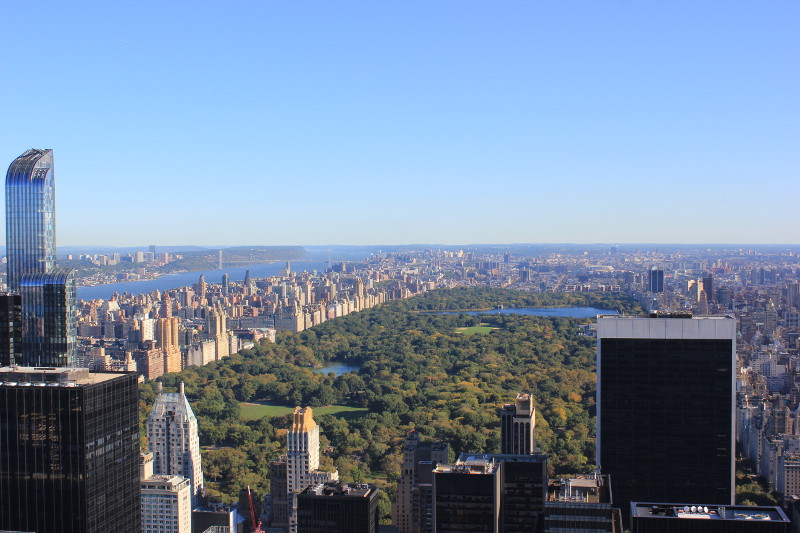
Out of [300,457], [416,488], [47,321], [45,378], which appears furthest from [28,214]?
[416,488]

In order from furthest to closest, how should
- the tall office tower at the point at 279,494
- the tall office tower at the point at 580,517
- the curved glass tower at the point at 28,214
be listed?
the tall office tower at the point at 279,494, the curved glass tower at the point at 28,214, the tall office tower at the point at 580,517

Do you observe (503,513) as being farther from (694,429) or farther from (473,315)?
(473,315)

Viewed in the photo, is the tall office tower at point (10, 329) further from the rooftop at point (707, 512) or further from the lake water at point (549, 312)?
the lake water at point (549, 312)

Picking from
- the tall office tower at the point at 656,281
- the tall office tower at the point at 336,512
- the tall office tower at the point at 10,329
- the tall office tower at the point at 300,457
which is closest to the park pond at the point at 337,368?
the tall office tower at the point at 656,281

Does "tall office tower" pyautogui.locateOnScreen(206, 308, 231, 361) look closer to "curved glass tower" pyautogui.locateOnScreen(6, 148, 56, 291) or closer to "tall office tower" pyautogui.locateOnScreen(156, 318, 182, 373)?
"tall office tower" pyautogui.locateOnScreen(156, 318, 182, 373)

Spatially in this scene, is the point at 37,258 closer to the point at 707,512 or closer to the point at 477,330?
the point at 707,512

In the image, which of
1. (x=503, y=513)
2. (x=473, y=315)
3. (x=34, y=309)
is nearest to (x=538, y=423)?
(x=503, y=513)
